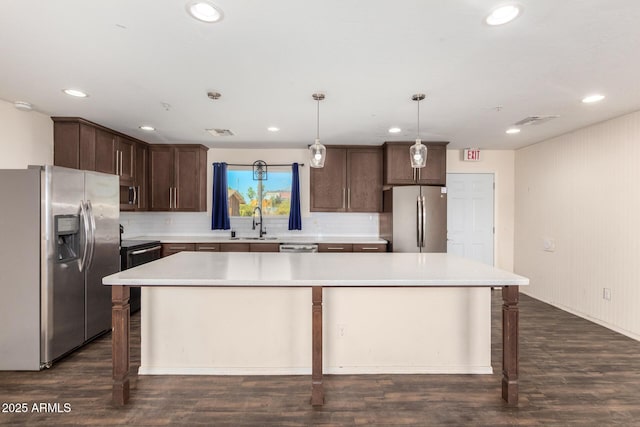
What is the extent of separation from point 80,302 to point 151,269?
1.26 meters

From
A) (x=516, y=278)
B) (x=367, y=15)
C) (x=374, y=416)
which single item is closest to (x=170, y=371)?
(x=374, y=416)

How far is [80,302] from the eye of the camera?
2.89 meters

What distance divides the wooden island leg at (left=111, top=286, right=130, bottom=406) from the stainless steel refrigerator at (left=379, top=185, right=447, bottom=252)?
330cm

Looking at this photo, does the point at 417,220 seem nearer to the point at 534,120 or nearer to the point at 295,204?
the point at 534,120

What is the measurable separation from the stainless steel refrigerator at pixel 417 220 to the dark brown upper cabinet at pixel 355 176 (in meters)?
0.50

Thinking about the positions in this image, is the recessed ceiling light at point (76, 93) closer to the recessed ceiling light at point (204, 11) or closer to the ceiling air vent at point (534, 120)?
the recessed ceiling light at point (204, 11)

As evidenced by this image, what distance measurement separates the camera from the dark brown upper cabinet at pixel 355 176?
4.86 metres

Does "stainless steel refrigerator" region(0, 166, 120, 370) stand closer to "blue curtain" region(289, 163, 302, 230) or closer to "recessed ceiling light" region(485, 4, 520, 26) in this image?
"blue curtain" region(289, 163, 302, 230)

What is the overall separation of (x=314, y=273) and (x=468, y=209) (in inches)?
156

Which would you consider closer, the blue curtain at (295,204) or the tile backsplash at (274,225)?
the blue curtain at (295,204)

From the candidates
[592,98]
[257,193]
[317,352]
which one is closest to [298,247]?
[257,193]

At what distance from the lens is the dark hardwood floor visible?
194cm

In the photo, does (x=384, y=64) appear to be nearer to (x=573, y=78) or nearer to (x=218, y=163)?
(x=573, y=78)

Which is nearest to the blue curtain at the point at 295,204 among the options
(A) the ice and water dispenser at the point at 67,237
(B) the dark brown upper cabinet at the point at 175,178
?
(B) the dark brown upper cabinet at the point at 175,178
